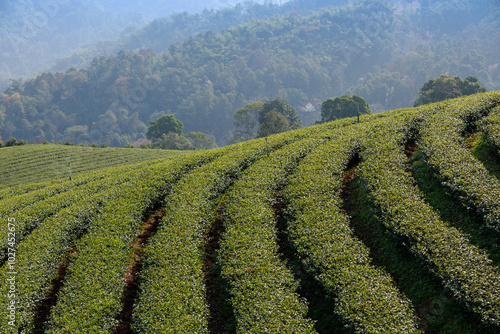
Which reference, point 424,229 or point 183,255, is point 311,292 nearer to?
point 424,229

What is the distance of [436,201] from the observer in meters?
15.2

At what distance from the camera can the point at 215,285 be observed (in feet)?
46.9

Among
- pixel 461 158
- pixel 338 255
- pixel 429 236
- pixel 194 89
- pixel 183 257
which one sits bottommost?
pixel 194 89

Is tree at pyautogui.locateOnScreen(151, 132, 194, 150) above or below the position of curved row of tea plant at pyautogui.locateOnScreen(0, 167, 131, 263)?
below

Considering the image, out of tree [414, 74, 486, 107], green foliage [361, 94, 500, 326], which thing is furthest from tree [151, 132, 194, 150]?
green foliage [361, 94, 500, 326]

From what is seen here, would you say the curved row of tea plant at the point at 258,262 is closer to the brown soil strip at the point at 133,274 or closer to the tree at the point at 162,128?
the brown soil strip at the point at 133,274

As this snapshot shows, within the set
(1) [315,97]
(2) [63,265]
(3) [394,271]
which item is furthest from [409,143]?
(1) [315,97]

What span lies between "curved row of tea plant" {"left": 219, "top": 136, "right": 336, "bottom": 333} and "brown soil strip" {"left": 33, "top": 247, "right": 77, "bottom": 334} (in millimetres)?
6559

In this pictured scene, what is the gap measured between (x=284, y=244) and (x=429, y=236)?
549 cm

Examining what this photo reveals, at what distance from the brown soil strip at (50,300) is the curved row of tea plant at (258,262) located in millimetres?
6559

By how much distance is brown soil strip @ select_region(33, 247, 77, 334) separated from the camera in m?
13.0

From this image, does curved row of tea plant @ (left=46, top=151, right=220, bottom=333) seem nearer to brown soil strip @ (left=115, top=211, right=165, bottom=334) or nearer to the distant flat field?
brown soil strip @ (left=115, top=211, right=165, bottom=334)

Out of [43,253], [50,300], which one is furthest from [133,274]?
[43,253]

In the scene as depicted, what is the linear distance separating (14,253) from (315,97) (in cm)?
17644
